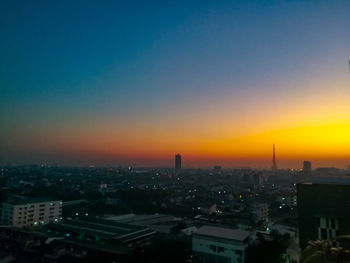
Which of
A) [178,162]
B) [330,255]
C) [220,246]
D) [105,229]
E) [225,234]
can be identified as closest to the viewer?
[330,255]

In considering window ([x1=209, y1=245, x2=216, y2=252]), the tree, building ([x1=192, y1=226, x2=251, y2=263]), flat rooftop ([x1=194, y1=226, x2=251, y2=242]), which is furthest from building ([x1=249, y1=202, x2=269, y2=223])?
the tree

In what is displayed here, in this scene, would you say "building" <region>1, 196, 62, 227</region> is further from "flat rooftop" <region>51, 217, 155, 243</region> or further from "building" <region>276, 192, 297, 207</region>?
"building" <region>276, 192, 297, 207</region>

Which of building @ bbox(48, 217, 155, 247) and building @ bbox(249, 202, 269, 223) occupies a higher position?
building @ bbox(48, 217, 155, 247)

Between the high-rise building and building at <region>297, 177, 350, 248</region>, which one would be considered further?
the high-rise building

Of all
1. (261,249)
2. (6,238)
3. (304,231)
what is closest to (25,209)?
(6,238)

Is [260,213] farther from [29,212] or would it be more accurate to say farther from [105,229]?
[29,212]

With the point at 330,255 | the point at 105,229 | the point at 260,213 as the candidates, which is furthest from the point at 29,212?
the point at 330,255

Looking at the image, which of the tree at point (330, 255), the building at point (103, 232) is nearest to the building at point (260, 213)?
the building at point (103, 232)

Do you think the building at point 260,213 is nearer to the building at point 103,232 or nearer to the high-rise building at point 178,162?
the building at point 103,232
